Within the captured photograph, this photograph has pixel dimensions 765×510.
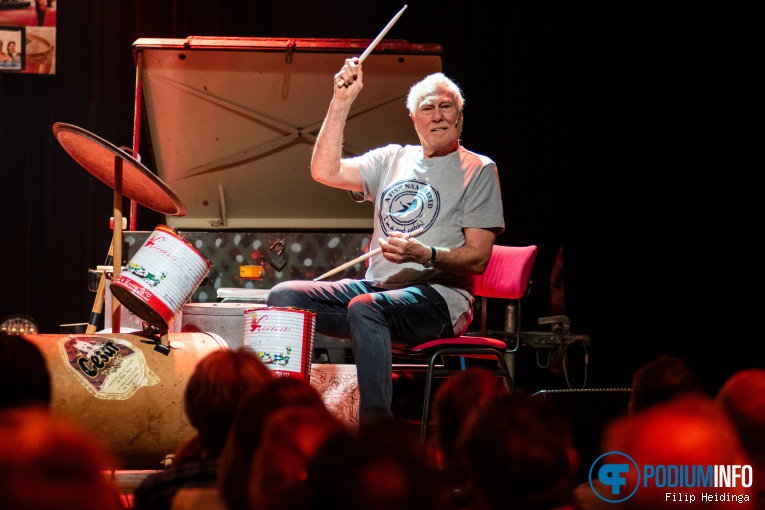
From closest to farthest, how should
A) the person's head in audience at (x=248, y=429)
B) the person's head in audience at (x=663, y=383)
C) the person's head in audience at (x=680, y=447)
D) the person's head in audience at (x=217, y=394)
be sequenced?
the person's head in audience at (x=680, y=447)
the person's head in audience at (x=248, y=429)
the person's head in audience at (x=217, y=394)
the person's head in audience at (x=663, y=383)

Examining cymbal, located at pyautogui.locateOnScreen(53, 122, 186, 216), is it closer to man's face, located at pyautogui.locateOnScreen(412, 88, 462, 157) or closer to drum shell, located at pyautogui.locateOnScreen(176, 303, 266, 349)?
drum shell, located at pyautogui.locateOnScreen(176, 303, 266, 349)

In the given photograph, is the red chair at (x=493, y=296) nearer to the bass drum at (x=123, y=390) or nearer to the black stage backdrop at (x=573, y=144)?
the bass drum at (x=123, y=390)

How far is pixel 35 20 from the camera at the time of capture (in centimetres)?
474

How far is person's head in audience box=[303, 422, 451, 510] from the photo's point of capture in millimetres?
706

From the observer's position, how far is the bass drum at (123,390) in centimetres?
210

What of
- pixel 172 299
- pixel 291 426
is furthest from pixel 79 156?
pixel 291 426

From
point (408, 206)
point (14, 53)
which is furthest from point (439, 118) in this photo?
point (14, 53)

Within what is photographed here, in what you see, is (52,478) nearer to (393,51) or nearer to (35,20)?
(393,51)

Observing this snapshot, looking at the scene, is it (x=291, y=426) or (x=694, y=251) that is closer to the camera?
(x=291, y=426)

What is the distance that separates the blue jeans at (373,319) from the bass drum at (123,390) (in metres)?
0.54

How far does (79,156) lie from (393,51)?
5.38 ft

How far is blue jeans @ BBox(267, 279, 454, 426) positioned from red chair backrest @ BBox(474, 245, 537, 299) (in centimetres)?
35

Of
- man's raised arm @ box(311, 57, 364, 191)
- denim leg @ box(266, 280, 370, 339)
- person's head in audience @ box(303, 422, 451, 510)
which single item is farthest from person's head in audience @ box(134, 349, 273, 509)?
man's raised arm @ box(311, 57, 364, 191)

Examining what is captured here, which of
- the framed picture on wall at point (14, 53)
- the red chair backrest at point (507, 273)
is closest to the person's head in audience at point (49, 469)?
the red chair backrest at point (507, 273)
